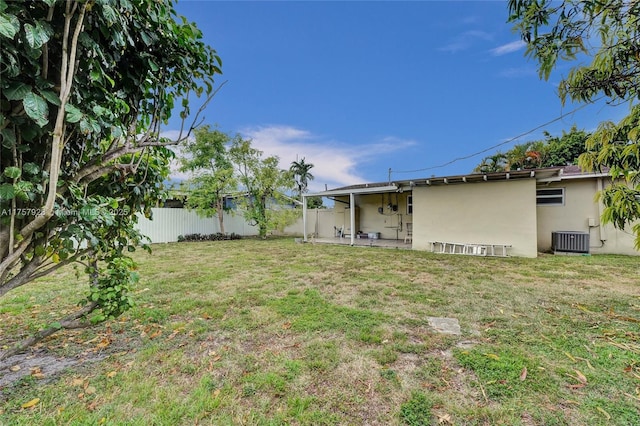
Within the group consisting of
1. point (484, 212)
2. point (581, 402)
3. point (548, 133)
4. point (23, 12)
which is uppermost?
point (548, 133)

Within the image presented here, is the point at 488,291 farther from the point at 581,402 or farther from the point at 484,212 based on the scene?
the point at 484,212

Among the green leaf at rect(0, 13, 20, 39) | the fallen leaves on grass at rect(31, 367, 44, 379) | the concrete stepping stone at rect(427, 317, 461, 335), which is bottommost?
the fallen leaves on grass at rect(31, 367, 44, 379)

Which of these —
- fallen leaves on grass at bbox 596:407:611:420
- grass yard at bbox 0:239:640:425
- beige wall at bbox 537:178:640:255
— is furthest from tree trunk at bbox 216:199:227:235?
fallen leaves on grass at bbox 596:407:611:420

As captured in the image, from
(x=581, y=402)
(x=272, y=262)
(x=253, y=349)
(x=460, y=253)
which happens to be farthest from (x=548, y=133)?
(x=253, y=349)

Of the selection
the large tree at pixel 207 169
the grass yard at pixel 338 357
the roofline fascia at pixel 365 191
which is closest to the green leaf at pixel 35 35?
the grass yard at pixel 338 357

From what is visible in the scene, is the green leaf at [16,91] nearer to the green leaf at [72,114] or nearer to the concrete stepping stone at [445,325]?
the green leaf at [72,114]

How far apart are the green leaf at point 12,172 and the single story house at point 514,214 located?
381 inches

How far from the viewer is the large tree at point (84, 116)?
1.35 m

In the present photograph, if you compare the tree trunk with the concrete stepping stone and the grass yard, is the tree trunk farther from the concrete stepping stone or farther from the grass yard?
the concrete stepping stone

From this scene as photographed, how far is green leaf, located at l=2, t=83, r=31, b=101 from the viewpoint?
1225mm

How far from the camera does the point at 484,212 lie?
29.2 feet

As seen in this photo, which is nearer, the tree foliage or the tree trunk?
the tree trunk

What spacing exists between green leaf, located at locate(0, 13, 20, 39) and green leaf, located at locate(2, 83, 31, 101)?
0.30 meters

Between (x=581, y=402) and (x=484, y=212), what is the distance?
7.92 metres
